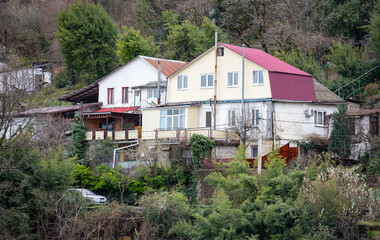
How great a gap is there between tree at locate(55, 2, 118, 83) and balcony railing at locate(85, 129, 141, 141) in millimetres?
15894

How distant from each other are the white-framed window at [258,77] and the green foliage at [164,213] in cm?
1365

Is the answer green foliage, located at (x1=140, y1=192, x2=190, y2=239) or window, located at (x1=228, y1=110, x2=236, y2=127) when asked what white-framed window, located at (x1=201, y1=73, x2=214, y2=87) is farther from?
green foliage, located at (x1=140, y1=192, x2=190, y2=239)

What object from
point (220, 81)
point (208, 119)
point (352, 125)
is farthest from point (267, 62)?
point (352, 125)

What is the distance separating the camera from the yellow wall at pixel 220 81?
125ft

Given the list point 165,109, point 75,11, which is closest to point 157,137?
point 165,109

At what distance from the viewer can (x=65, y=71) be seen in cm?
6234

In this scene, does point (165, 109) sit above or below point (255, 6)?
below

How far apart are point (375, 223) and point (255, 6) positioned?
34088mm

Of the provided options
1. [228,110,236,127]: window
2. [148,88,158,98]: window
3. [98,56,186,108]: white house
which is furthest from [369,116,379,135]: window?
[148,88,158,98]: window

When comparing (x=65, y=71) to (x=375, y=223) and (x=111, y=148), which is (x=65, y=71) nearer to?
(x=111, y=148)

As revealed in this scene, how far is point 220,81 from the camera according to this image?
1556 inches

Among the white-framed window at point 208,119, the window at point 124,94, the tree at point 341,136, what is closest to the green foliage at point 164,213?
the tree at point 341,136

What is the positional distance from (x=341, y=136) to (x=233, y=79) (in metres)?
9.19

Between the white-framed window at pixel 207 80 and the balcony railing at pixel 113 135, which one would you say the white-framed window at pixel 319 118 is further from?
the balcony railing at pixel 113 135
